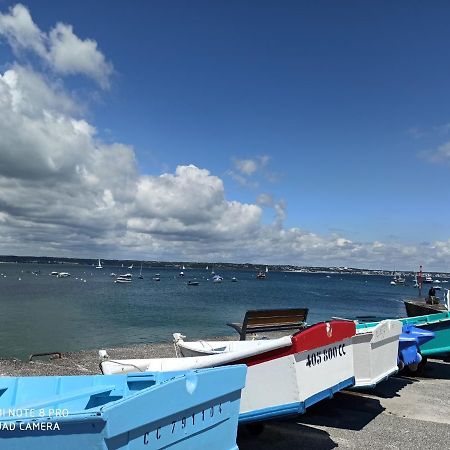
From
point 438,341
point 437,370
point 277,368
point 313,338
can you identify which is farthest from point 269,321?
point 437,370

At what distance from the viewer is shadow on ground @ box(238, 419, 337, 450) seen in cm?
701

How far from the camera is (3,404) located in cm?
546

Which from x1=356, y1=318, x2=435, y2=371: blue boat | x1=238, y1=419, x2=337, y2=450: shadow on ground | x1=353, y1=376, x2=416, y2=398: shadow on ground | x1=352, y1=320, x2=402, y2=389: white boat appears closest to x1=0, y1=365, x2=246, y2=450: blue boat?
x1=238, y1=419, x2=337, y2=450: shadow on ground

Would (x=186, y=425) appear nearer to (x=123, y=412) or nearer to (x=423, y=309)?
(x=123, y=412)

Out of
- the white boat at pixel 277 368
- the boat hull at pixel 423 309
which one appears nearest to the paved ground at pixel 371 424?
the white boat at pixel 277 368

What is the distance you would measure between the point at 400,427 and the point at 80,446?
606cm

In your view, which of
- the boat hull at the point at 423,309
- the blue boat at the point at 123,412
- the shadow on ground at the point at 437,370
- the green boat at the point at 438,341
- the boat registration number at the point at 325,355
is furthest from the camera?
the boat hull at the point at 423,309

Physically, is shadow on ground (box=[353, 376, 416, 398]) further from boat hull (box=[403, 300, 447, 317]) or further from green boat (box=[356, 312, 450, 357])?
boat hull (box=[403, 300, 447, 317])

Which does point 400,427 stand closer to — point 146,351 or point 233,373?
point 233,373

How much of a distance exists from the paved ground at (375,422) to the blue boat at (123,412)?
2.24 metres

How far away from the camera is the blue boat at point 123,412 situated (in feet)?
12.8

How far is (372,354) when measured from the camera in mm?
8578

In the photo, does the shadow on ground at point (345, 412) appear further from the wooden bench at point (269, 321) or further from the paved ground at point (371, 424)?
the wooden bench at point (269, 321)

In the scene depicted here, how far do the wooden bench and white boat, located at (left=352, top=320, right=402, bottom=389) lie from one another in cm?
236
